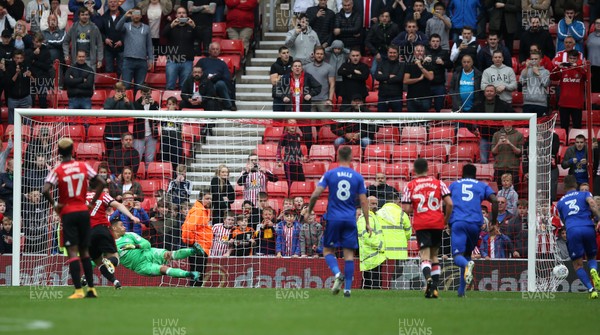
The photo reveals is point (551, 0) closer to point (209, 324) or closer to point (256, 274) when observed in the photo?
point (256, 274)

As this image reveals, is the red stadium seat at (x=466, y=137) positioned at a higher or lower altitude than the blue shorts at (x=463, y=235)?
higher

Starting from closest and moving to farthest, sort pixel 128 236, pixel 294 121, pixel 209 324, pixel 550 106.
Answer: pixel 209 324 → pixel 128 236 → pixel 294 121 → pixel 550 106

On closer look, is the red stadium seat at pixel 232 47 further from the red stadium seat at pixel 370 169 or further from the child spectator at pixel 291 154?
the red stadium seat at pixel 370 169

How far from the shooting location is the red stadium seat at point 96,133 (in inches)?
906

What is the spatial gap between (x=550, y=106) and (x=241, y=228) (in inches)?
301

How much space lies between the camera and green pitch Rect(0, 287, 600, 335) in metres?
11.8

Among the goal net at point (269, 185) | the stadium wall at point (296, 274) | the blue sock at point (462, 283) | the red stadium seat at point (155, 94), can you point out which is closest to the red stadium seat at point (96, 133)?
the goal net at point (269, 185)

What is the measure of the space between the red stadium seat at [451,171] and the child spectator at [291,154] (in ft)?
8.41

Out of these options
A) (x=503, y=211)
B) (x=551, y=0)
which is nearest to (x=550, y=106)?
(x=551, y=0)

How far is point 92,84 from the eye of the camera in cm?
2408

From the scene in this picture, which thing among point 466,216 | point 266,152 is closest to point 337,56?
point 266,152

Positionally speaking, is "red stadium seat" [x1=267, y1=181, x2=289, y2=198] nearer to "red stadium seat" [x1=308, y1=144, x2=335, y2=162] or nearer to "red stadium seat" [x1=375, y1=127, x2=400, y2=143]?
"red stadium seat" [x1=308, y1=144, x2=335, y2=162]

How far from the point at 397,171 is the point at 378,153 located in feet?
1.60

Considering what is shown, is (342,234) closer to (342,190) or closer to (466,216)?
(342,190)
